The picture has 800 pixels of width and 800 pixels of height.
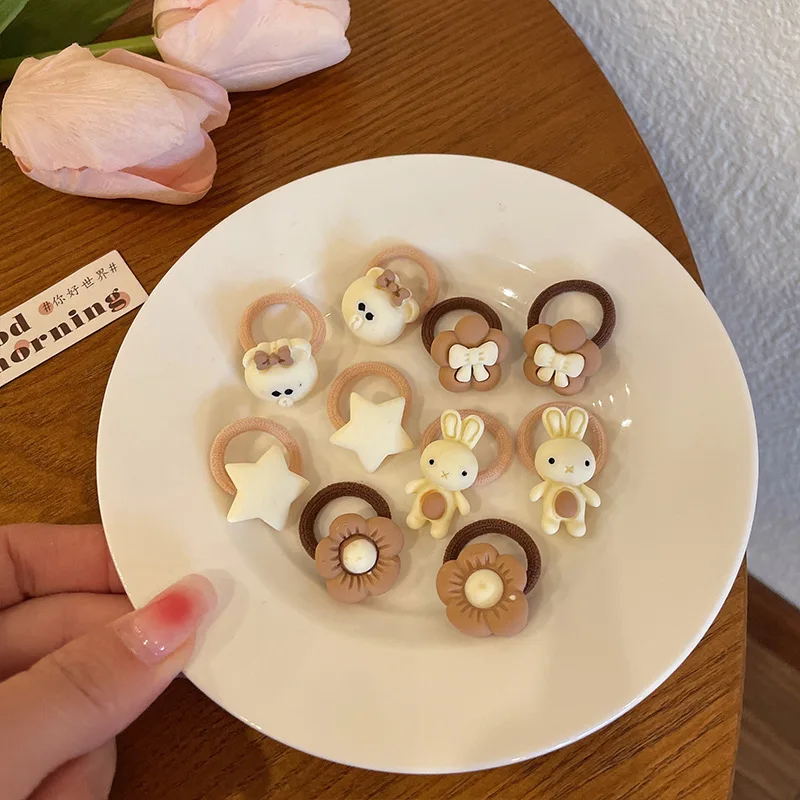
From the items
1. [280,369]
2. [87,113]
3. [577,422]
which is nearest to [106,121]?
[87,113]

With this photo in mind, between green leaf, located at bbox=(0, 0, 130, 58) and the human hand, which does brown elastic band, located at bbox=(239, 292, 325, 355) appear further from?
green leaf, located at bbox=(0, 0, 130, 58)

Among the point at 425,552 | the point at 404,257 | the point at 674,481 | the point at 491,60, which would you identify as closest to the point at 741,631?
the point at 674,481

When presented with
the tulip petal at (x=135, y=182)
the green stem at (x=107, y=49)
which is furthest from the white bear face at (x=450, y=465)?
the green stem at (x=107, y=49)

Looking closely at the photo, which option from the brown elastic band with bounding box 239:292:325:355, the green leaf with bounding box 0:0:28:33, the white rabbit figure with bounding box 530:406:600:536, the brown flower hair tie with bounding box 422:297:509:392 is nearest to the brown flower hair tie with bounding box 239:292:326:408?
the brown elastic band with bounding box 239:292:325:355

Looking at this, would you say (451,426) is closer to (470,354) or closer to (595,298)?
(470,354)

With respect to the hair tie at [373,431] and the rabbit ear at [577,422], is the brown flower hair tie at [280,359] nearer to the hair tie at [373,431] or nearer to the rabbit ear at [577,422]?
the hair tie at [373,431]
